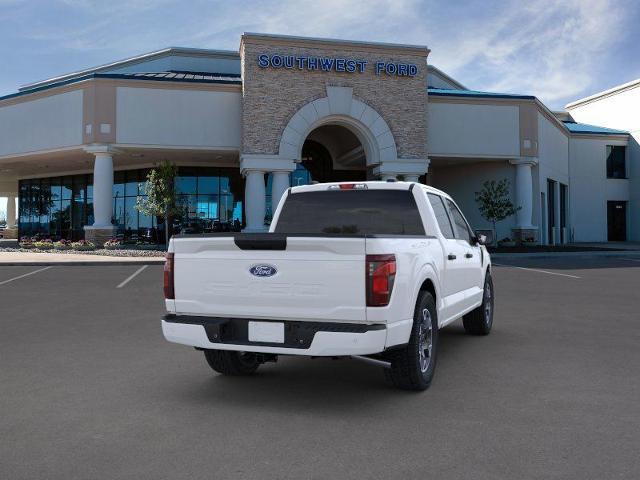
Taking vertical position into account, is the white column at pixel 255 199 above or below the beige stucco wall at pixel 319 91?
below

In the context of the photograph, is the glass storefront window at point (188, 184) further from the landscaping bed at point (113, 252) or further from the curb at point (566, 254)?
the curb at point (566, 254)

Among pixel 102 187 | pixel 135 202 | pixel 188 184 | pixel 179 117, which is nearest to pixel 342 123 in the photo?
pixel 179 117

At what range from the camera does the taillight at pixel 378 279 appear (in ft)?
15.0

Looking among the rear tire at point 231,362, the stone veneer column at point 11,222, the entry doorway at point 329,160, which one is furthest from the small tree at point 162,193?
the stone veneer column at point 11,222

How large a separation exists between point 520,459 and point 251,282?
2387mm

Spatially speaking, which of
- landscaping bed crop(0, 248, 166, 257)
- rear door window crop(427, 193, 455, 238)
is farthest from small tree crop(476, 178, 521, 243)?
rear door window crop(427, 193, 455, 238)

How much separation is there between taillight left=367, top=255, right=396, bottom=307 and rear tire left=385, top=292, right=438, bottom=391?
0.64 metres

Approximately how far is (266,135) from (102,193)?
27.6 feet

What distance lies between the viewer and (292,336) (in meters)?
4.77

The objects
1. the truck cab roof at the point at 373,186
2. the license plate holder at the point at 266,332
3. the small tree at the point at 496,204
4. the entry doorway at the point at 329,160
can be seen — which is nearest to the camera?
the license plate holder at the point at 266,332

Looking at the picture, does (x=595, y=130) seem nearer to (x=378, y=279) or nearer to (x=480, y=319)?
(x=480, y=319)

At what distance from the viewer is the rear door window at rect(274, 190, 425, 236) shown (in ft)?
21.0

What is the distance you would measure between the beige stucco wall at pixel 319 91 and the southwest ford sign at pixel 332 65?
0.19 meters

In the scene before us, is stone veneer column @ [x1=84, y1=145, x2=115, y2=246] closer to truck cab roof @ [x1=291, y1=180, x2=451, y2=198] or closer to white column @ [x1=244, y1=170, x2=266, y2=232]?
white column @ [x1=244, y1=170, x2=266, y2=232]
